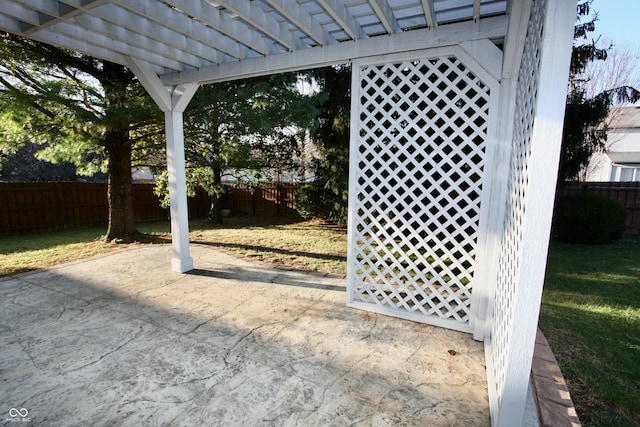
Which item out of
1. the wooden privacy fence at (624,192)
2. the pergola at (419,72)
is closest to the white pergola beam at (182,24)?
the pergola at (419,72)

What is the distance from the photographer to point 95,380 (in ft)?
6.72

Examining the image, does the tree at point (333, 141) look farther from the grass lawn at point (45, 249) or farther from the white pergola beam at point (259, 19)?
the grass lawn at point (45, 249)

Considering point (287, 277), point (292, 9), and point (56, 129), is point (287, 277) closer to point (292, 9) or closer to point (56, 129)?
point (292, 9)

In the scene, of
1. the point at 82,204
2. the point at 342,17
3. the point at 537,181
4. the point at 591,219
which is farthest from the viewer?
the point at 82,204

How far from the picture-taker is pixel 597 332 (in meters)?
2.93

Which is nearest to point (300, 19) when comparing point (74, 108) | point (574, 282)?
point (74, 108)

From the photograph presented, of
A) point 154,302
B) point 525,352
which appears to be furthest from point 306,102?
point 525,352

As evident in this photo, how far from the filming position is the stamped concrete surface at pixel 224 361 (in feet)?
5.86

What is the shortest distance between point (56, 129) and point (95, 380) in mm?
A: 5446

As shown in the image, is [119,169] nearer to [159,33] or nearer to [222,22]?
[159,33]

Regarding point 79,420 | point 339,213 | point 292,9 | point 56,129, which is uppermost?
point 292,9

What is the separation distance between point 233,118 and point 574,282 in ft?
19.9

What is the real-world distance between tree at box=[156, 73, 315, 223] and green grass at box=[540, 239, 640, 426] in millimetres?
4899

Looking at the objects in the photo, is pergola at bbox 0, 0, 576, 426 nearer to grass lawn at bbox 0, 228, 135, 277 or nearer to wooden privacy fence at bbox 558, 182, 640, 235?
grass lawn at bbox 0, 228, 135, 277
